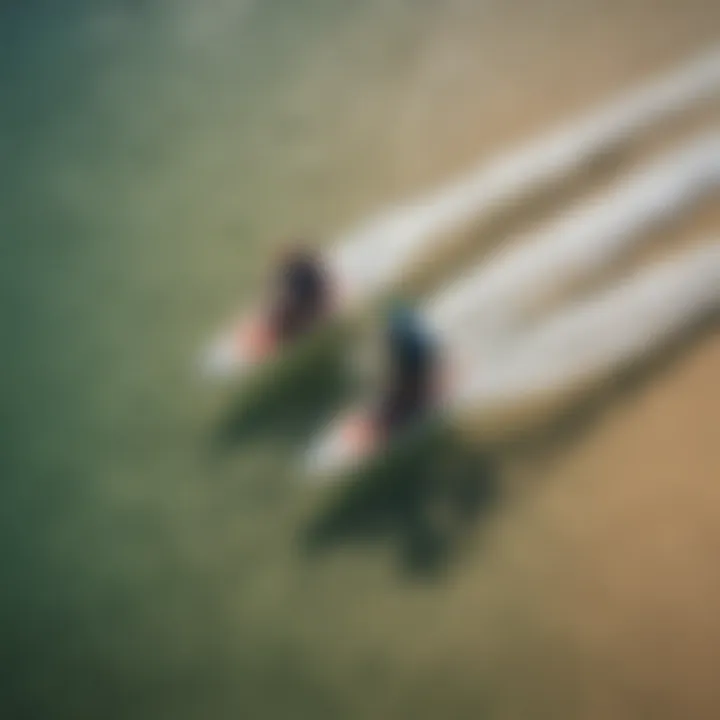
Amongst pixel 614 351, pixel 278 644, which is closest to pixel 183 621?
pixel 278 644

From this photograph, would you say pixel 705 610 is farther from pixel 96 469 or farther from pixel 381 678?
pixel 96 469

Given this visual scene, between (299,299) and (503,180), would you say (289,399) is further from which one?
(503,180)

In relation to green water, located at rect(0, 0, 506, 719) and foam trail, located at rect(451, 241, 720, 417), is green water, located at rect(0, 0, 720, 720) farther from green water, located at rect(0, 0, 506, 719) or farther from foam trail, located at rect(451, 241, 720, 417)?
foam trail, located at rect(451, 241, 720, 417)

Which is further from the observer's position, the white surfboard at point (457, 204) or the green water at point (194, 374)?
the white surfboard at point (457, 204)

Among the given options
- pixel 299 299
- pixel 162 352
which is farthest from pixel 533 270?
pixel 162 352

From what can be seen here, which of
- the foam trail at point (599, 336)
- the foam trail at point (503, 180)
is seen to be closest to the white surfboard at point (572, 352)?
the foam trail at point (599, 336)

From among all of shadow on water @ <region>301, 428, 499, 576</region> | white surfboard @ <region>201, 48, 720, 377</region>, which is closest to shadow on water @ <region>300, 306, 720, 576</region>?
shadow on water @ <region>301, 428, 499, 576</region>

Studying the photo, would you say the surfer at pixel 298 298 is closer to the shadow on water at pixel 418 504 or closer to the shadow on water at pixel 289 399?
the shadow on water at pixel 289 399

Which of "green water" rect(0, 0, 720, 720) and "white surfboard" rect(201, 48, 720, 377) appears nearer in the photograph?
"green water" rect(0, 0, 720, 720)
